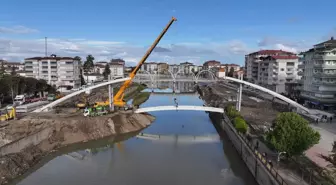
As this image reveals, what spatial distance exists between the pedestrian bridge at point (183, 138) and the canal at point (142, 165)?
0.88 m

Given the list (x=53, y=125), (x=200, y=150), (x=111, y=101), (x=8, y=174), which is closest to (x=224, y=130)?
(x=200, y=150)

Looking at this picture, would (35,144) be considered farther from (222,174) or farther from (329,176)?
(329,176)

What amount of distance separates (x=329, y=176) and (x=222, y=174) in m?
8.81

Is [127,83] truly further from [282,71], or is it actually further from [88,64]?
[88,64]

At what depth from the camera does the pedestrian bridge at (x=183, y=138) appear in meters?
34.3

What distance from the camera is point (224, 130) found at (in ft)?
130

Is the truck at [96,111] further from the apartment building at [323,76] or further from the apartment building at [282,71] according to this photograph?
the apartment building at [282,71]

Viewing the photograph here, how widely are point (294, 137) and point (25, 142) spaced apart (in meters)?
23.6

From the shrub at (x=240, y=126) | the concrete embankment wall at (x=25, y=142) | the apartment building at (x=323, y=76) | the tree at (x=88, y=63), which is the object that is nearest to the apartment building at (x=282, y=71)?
the apartment building at (x=323, y=76)

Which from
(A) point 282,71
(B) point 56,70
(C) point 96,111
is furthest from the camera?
(B) point 56,70

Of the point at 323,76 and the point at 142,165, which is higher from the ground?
the point at 323,76

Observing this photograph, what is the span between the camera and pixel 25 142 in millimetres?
26078

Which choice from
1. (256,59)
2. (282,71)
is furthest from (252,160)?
(256,59)

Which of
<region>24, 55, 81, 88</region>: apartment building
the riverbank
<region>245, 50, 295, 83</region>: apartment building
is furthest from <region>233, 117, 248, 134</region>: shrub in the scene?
<region>245, 50, 295, 83</region>: apartment building
